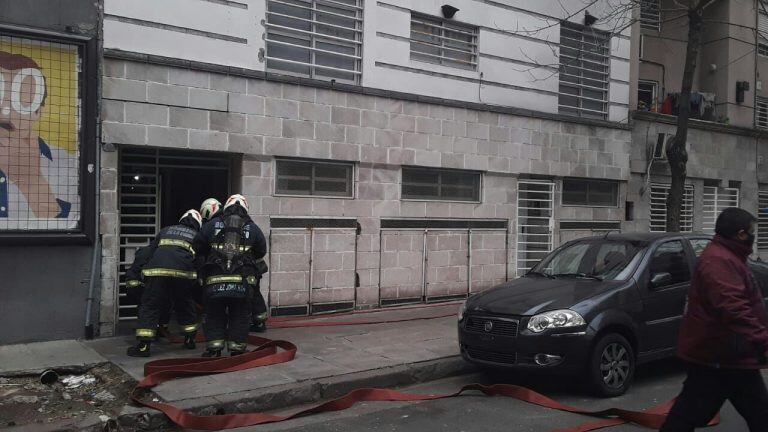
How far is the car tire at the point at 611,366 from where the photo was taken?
618 cm

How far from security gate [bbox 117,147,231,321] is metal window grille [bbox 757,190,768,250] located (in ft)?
47.1

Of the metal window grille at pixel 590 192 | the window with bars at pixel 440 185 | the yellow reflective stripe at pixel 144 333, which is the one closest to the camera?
the yellow reflective stripe at pixel 144 333

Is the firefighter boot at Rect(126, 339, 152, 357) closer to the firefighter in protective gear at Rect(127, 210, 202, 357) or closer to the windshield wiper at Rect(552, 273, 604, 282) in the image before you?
the firefighter in protective gear at Rect(127, 210, 202, 357)

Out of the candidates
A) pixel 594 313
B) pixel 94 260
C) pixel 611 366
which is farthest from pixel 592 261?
pixel 94 260

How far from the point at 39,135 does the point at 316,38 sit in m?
4.17

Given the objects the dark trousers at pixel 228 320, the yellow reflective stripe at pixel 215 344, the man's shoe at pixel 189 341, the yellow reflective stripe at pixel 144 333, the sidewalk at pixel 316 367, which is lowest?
the sidewalk at pixel 316 367

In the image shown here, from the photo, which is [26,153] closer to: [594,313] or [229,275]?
[229,275]

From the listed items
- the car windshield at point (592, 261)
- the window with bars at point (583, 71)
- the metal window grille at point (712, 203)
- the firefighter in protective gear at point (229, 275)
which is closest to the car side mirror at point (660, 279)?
the car windshield at point (592, 261)

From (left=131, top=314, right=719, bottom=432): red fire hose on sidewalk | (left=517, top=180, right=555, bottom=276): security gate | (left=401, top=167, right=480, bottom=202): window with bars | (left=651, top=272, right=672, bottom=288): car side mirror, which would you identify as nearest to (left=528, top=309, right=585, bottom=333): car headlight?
(left=131, top=314, right=719, bottom=432): red fire hose on sidewalk

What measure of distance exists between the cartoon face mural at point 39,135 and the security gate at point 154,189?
2.63ft

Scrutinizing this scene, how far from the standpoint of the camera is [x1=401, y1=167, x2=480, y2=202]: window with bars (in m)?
11.1

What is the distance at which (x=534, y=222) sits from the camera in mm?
12836

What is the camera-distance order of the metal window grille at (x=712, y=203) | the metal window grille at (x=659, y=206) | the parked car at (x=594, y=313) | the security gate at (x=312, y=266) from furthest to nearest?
the metal window grille at (x=712, y=203), the metal window grille at (x=659, y=206), the security gate at (x=312, y=266), the parked car at (x=594, y=313)

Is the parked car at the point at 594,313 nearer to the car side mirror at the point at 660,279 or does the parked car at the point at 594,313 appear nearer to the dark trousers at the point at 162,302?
the car side mirror at the point at 660,279
